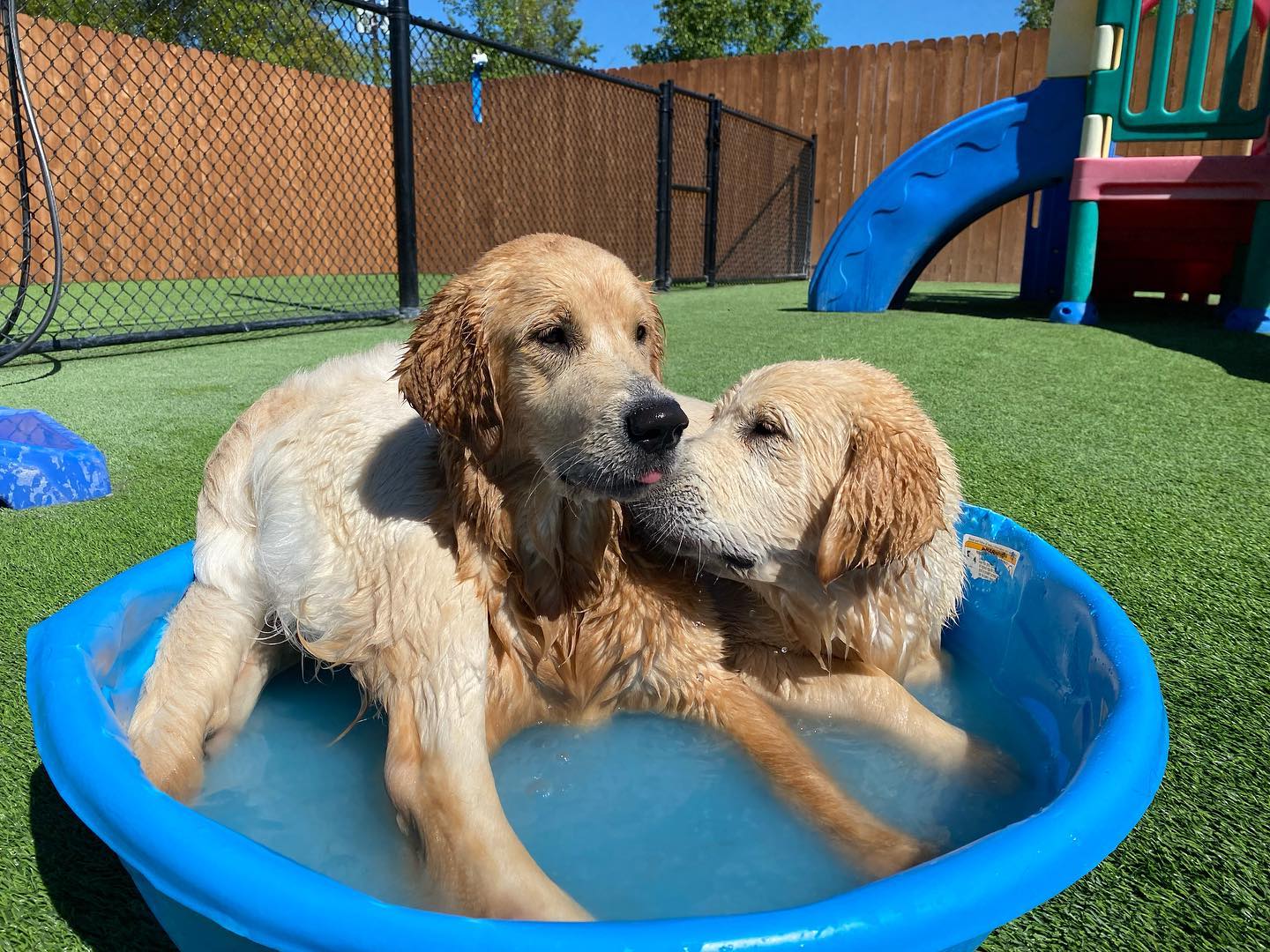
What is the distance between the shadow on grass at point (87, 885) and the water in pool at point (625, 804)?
0.28 meters

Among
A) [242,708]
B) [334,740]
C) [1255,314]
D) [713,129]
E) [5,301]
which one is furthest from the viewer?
[713,129]

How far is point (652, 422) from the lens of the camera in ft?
6.41

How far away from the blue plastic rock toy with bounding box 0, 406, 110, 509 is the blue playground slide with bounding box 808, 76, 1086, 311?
735 centimetres

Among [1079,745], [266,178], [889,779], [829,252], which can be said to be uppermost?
[266,178]

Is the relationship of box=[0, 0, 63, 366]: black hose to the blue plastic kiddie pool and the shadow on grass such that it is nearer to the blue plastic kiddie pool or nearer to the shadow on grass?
the blue plastic kiddie pool

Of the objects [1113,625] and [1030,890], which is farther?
[1113,625]

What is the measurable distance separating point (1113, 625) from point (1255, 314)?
7686mm

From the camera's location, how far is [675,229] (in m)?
14.7

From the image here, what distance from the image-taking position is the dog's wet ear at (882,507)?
2.17 meters

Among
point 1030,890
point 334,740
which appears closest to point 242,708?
point 334,740

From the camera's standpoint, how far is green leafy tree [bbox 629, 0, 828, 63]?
40.8 meters

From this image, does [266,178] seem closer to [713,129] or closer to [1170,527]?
[713,129]

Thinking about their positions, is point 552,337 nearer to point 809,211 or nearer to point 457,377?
point 457,377

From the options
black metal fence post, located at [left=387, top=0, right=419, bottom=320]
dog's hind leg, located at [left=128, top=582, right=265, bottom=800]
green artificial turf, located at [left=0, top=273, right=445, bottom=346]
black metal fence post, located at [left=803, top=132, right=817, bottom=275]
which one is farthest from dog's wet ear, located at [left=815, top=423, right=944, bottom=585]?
black metal fence post, located at [left=803, top=132, right=817, bottom=275]
